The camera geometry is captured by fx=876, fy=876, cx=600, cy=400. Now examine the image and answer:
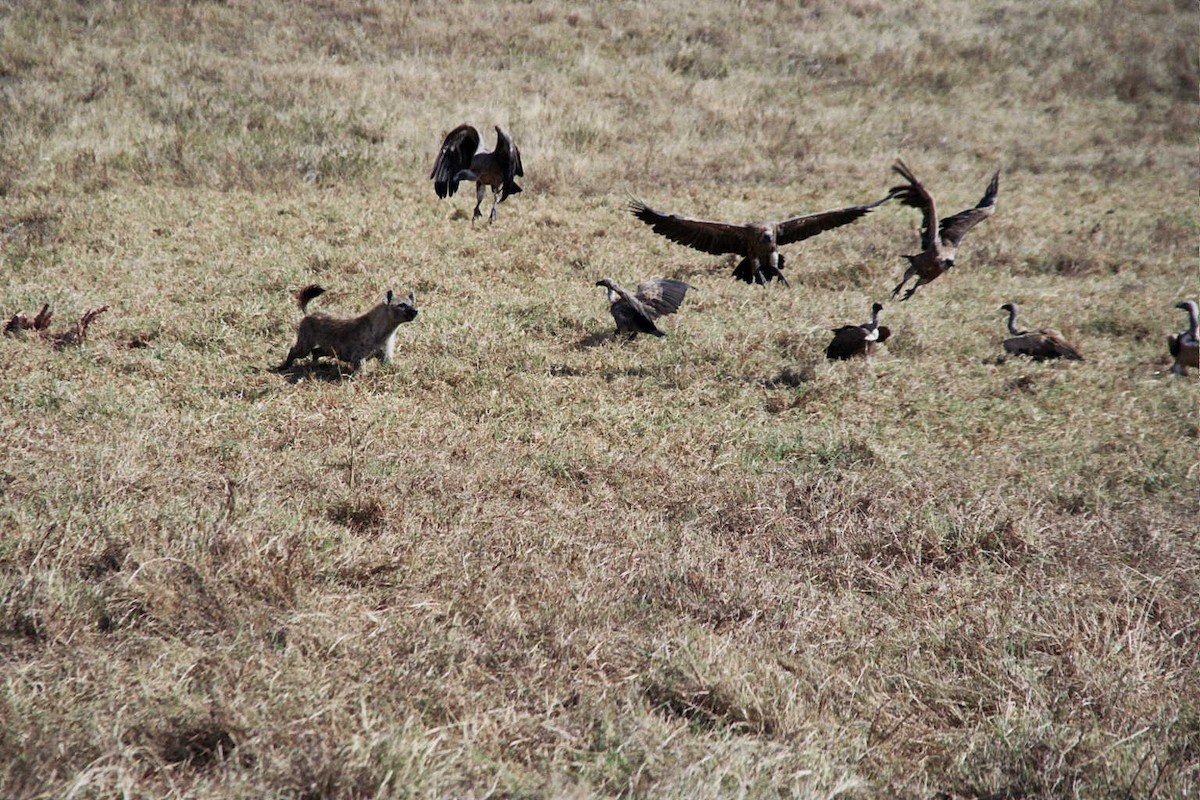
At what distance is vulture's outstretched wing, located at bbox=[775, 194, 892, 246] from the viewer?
325 inches

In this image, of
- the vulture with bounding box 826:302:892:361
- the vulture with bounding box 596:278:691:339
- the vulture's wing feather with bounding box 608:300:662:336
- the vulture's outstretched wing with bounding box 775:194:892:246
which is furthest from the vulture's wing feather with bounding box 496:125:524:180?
the vulture with bounding box 826:302:892:361

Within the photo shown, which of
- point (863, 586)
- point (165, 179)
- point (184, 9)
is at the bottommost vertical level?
point (863, 586)

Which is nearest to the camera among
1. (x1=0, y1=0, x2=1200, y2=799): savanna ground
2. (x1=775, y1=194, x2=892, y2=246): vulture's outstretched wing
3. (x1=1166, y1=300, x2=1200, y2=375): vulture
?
(x1=0, y1=0, x2=1200, y2=799): savanna ground

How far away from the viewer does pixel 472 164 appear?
8.60 meters

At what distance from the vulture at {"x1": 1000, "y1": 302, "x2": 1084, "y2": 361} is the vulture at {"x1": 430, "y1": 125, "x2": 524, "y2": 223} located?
5.08 metres

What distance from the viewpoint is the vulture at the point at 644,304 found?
27.3ft

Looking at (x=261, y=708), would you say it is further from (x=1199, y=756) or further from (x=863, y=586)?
(x=1199, y=756)

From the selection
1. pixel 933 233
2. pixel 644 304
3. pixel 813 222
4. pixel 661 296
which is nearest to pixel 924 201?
pixel 933 233

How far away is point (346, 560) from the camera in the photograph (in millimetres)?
3895

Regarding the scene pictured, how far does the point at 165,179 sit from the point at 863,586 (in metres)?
11.2

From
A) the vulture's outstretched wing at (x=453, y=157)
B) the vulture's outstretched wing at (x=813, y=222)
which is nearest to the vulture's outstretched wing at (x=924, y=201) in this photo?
the vulture's outstretched wing at (x=813, y=222)

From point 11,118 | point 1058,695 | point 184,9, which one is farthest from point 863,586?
point 184,9

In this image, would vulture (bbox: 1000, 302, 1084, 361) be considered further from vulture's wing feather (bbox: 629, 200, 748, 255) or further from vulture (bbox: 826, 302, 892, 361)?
vulture's wing feather (bbox: 629, 200, 748, 255)

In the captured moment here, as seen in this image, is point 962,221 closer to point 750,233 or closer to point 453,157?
point 750,233
